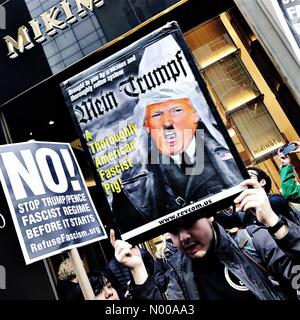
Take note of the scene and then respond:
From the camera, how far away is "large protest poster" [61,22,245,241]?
3279 millimetres

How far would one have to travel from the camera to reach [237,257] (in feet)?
11.0

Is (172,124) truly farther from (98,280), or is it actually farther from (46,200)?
(98,280)

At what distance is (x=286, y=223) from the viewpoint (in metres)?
3.01

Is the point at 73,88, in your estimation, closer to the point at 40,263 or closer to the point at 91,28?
the point at 91,28

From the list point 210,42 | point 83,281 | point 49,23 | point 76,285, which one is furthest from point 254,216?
point 49,23

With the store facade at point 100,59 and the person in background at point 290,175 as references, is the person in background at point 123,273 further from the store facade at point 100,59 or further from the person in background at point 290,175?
the person in background at point 290,175

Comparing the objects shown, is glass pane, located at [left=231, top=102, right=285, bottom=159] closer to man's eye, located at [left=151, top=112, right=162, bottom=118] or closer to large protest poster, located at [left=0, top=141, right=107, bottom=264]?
man's eye, located at [left=151, top=112, right=162, bottom=118]

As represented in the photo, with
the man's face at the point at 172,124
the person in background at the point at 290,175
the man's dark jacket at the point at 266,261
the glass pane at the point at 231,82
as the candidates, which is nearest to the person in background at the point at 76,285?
the man's dark jacket at the point at 266,261

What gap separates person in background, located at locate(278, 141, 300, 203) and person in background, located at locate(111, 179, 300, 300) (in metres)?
0.47

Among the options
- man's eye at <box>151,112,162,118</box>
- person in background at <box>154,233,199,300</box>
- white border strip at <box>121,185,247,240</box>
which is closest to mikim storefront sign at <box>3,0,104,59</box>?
man's eye at <box>151,112,162,118</box>

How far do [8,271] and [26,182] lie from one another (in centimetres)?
148

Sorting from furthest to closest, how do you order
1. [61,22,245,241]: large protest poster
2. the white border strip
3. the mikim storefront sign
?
the mikim storefront sign
[61,22,245,241]: large protest poster
the white border strip

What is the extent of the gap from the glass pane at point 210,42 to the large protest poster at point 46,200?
74.6 inches

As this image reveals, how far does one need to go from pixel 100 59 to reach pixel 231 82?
164cm
